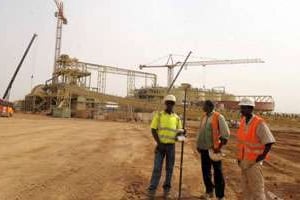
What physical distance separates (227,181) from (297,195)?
1.91 m

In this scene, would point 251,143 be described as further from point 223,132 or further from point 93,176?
point 93,176

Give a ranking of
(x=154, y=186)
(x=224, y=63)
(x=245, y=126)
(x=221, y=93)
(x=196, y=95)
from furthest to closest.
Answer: (x=224, y=63), (x=221, y=93), (x=196, y=95), (x=154, y=186), (x=245, y=126)

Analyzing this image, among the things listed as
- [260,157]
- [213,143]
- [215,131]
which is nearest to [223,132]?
[215,131]

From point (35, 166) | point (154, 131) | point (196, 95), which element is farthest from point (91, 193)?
point (196, 95)

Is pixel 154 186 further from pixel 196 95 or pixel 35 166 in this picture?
pixel 196 95

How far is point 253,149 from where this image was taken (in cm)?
721

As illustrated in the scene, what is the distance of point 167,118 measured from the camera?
8.94 m

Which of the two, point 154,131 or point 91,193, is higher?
point 154,131

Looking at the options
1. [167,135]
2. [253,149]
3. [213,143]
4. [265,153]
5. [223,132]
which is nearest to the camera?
[265,153]

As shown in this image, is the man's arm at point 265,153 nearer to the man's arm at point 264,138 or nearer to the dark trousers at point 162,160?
the man's arm at point 264,138

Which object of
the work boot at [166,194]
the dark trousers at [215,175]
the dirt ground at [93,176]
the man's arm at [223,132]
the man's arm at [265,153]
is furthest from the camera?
the dirt ground at [93,176]

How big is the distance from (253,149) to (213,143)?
1586 mm

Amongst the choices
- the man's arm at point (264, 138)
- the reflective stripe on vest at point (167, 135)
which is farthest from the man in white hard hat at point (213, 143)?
the man's arm at point (264, 138)

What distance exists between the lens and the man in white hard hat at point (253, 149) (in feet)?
23.4
